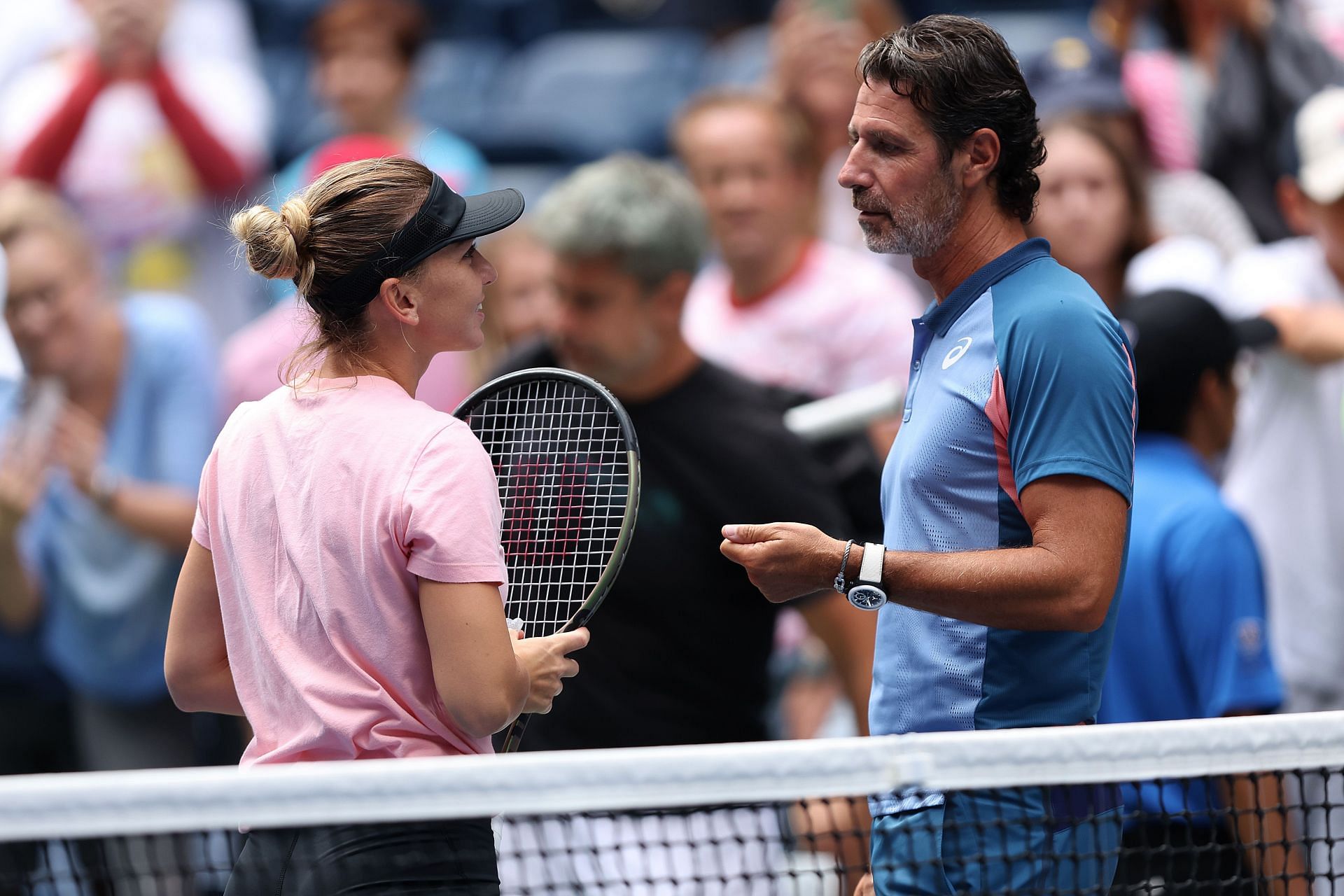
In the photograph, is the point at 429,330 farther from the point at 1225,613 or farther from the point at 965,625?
the point at 1225,613

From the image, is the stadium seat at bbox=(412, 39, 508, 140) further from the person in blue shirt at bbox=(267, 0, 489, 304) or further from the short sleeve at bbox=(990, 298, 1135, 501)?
the short sleeve at bbox=(990, 298, 1135, 501)

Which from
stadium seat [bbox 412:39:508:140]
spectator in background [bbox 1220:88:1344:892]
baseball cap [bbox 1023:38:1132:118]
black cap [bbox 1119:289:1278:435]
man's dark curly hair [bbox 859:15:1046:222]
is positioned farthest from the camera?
stadium seat [bbox 412:39:508:140]

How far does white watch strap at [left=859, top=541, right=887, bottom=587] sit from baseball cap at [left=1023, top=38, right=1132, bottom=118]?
3171mm

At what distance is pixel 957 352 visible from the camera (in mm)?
2309

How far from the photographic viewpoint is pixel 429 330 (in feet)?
7.39

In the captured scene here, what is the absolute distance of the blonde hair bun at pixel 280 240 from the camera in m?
2.15

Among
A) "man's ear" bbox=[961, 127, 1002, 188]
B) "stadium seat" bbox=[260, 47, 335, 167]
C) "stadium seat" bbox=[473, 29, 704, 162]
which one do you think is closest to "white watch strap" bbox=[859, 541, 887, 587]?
"man's ear" bbox=[961, 127, 1002, 188]

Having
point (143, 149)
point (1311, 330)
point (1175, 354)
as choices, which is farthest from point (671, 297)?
point (143, 149)

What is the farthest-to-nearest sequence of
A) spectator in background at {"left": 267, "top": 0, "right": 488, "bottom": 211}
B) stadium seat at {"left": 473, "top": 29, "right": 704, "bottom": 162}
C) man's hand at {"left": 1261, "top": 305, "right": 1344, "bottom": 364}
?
1. stadium seat at {"left": 473, "top": 29, "right": 704, "bottom": 162}
2. spectator in background at {"left": 267, "top": 0, "right": 488, "bottom": 211}
3. man's hand at {"left": 1261, "top": 305, "right": 1344, "bottom": 364}

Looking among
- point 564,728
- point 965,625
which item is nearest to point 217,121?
point 564,728

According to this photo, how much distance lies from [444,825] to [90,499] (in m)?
2.98

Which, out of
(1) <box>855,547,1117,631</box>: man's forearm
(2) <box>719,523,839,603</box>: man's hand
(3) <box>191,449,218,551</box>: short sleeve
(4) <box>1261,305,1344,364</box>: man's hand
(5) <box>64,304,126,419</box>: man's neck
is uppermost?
(1) <box>855,547,1117,631</box>: man's forearm

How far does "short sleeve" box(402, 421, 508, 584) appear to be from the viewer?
6.75 feet

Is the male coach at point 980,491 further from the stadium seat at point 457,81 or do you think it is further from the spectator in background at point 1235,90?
the stadium seat at point 457,81
